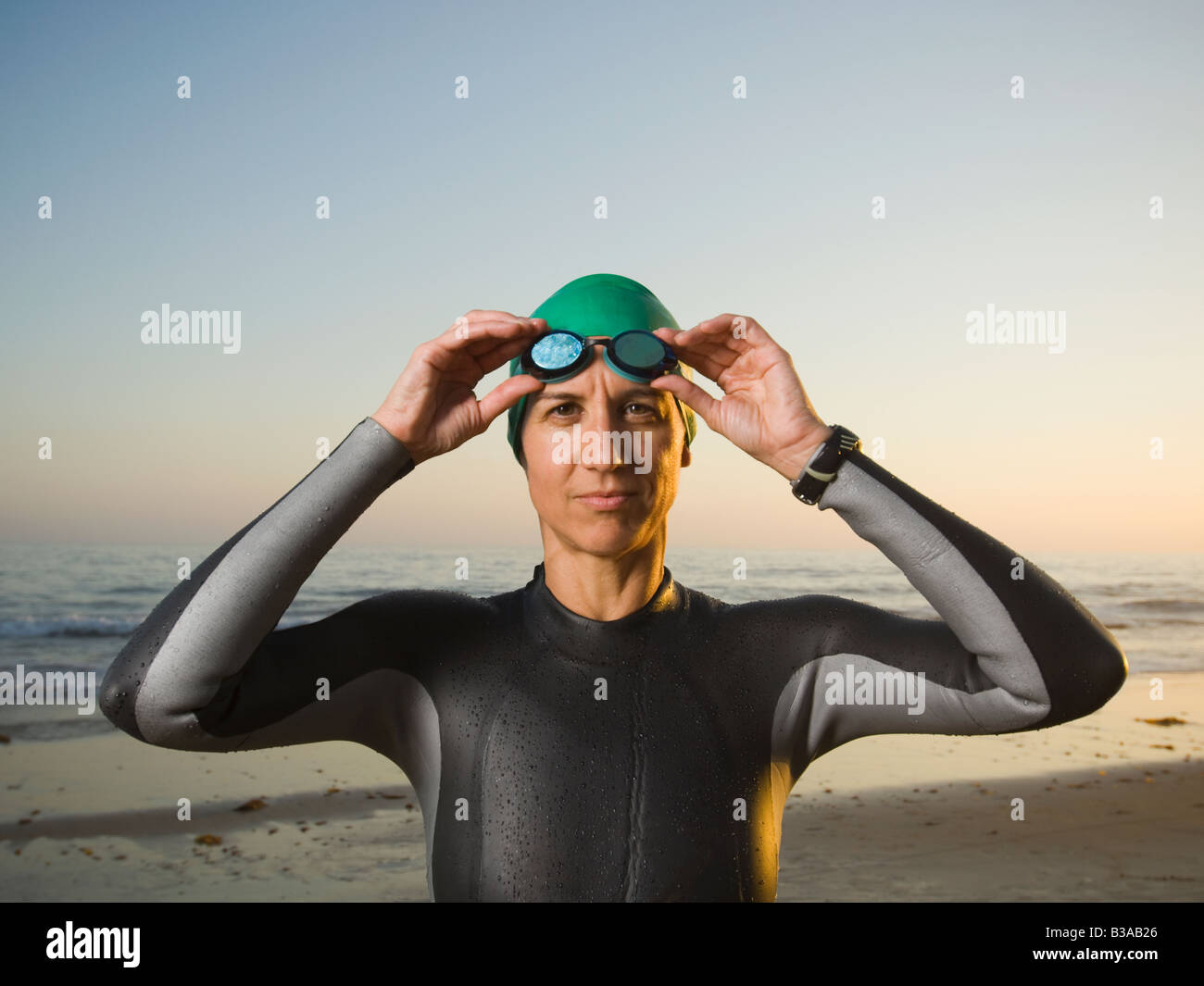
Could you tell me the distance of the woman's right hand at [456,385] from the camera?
237cm

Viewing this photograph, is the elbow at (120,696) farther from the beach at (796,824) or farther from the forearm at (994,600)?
the beach at (796,824)

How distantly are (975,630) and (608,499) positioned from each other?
3.03 feet

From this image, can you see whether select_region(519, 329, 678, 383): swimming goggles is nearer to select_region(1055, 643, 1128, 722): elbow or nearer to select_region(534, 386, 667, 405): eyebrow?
select_region(534, 386, 667, 405): eyebrow

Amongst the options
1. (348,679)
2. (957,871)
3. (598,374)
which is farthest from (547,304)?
(957,871)

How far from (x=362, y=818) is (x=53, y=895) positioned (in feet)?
7.00

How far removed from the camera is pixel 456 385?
2.50 meters

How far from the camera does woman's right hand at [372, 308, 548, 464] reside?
2.37 metres

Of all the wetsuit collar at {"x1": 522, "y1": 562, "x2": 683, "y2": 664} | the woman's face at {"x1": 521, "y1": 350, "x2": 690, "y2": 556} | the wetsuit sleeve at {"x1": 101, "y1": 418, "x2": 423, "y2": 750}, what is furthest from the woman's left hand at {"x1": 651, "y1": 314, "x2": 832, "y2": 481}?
the wetsuit sleeve at {"x1": 101, "y1": 418, "x2": 423, "y2": 750}

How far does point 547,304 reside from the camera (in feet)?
9.25

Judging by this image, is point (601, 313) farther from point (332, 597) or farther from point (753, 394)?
point (332, 597)

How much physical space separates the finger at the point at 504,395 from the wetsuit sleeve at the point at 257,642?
0.22 meters

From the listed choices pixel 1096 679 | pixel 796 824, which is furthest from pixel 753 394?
pixel 796 824

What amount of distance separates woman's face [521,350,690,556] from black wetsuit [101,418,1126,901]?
264 mm

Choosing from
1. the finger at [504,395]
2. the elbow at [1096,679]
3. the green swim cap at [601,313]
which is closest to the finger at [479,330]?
the finger at [504,395]
